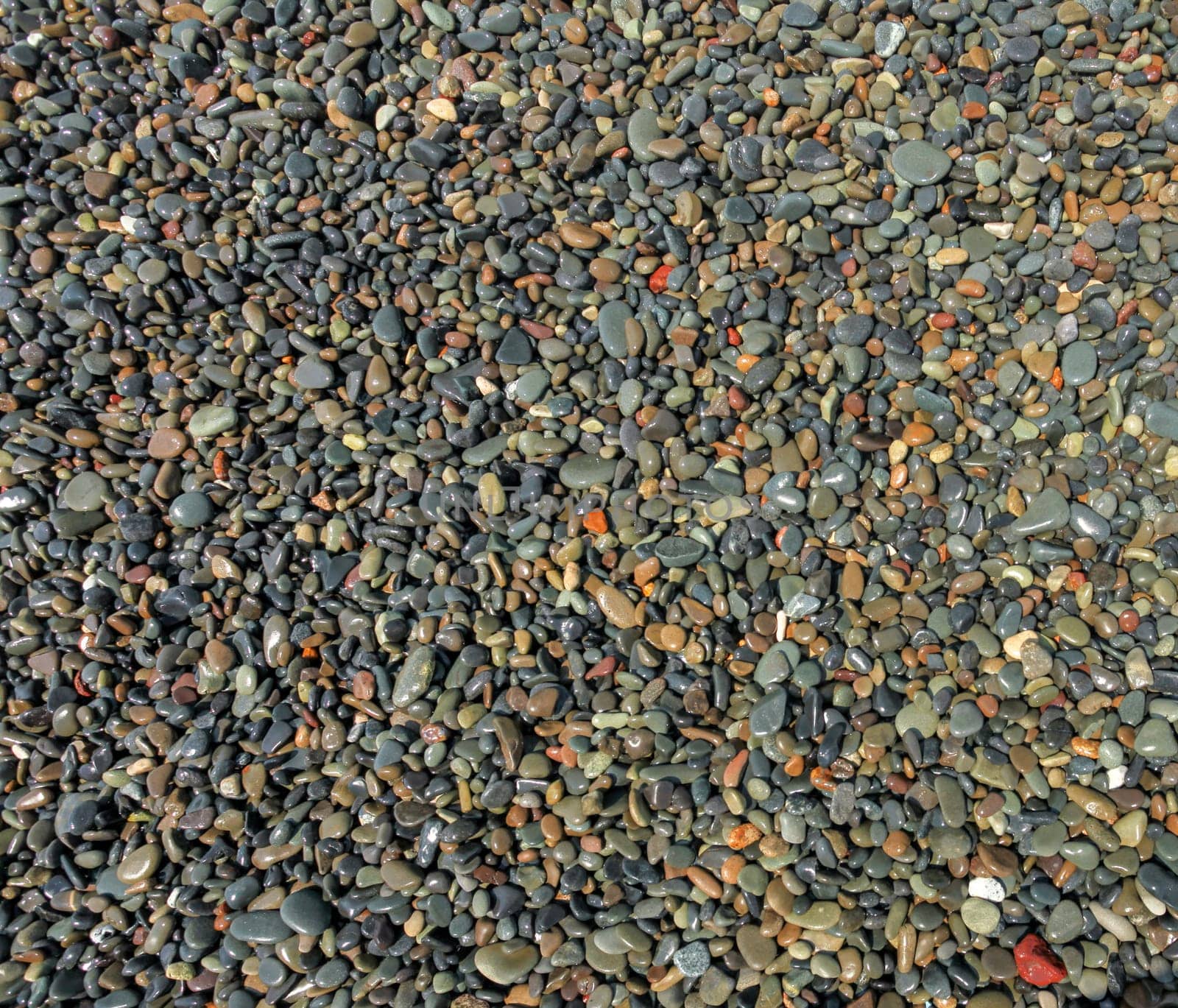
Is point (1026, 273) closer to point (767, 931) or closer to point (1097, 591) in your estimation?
point (1097, 591)

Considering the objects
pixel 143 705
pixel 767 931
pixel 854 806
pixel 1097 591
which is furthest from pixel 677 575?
pixel 143 705

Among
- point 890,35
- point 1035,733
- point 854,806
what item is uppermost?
point 890,35

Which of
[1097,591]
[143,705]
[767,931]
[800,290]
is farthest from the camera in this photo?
[800,290]

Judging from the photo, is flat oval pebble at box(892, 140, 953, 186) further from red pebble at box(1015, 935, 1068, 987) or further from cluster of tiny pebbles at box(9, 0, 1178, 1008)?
red pebble at box(1015, 935, 1068, 987)

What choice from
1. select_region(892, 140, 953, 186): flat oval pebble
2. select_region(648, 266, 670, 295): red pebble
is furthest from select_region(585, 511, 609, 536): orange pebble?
select_region(892, 140, 953, 186): flat oval pebble

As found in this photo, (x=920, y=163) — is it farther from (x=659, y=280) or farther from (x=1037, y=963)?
(x=1037, y=963)

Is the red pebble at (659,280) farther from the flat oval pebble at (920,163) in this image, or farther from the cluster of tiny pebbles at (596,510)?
the flat oval pebble at (920,163)
